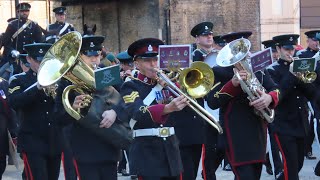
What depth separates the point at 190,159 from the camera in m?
8.02

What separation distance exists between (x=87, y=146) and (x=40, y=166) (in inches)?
49.5

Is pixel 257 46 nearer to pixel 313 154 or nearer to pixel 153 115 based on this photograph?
pixel 313 154

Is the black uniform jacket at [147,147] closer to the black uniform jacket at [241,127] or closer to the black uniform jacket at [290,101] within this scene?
the black uniform jacket at [241,127]

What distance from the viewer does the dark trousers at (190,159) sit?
25.6ft

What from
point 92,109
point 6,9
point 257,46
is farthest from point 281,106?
point 6,9

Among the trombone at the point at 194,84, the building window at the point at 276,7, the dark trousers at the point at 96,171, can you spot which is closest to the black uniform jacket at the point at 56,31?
the building window at the point at 276,7

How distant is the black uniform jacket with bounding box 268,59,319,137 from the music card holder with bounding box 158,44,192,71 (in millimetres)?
2005

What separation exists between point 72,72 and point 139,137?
0.94m

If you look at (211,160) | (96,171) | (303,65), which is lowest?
(211,160)

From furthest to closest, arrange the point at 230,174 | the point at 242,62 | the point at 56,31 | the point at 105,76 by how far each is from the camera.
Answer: the point at 56,31 < the point at 230,174 < the point at 242,62 < the point at 105,76

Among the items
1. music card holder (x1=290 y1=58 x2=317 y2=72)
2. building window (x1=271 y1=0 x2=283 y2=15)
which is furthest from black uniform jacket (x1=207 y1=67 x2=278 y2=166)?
building window (x1=271 y1=0 x2=283 y2=15)

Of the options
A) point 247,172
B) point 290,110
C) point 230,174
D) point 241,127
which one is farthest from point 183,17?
point 247,172

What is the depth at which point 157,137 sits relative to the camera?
257 inches

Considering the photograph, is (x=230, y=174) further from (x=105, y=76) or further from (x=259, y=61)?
(x=105, y=76)
